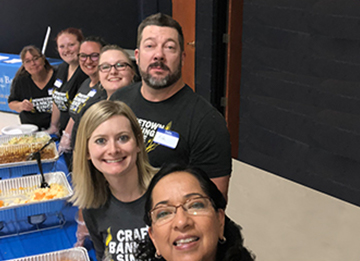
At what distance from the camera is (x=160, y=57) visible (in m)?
1.80

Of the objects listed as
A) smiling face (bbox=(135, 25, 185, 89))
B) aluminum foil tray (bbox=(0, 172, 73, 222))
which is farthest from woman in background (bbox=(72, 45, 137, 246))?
smiling face (bbox=(135, 25, 185, 89))

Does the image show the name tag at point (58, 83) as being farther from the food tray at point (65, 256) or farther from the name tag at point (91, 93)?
the food tray at point (65, 256)

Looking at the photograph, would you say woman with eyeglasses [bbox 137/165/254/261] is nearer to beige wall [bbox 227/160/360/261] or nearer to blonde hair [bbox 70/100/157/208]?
blonde hair [bbox 70/100/157/208]

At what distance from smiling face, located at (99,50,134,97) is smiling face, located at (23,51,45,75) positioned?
50.9 inches

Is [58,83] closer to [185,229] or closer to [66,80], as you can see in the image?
[66,80]

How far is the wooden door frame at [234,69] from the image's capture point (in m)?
3.87

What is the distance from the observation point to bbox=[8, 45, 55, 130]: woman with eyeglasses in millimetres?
3367

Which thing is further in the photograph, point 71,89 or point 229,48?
point 229,48

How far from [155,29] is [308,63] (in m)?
1.92

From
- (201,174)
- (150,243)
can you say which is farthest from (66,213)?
(201,174)

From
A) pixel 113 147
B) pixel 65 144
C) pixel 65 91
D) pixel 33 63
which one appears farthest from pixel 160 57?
pixel 33 63

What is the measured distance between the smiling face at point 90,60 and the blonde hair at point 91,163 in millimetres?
1206

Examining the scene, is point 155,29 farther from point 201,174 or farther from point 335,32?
point 335,32

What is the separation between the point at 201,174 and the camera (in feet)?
3.98
